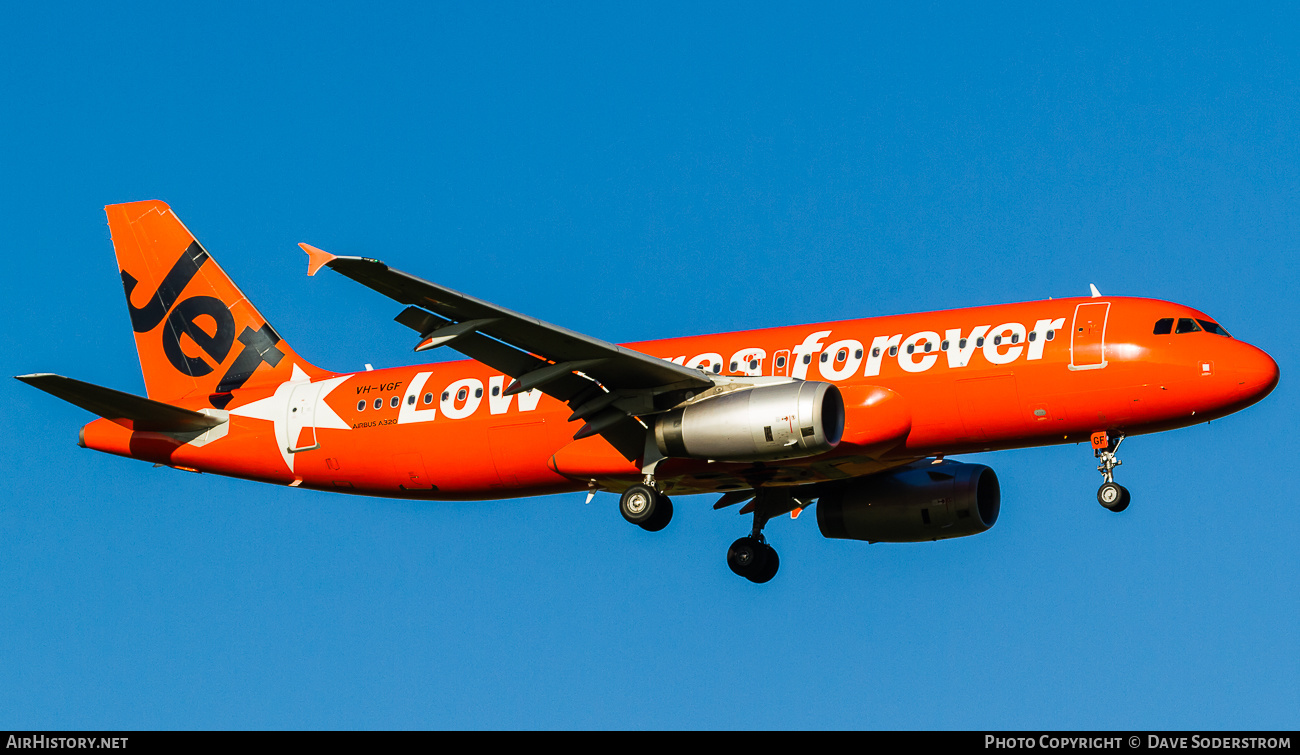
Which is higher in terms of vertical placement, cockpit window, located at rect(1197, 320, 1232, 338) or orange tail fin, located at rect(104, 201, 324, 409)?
orange tail fin, located at rect(104, 201, 324, 409)

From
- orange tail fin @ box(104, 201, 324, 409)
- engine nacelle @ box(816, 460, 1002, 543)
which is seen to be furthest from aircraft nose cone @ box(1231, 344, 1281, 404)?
orange tail fin @ box(104, 201, 324, 409)

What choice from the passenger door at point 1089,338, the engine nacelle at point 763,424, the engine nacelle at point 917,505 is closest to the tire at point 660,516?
the engine nacelle at point 763,424

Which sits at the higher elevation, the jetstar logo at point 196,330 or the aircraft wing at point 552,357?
the jetstar logo at point 196,330

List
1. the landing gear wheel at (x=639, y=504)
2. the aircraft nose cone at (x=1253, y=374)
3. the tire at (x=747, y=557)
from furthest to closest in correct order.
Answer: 1. the tire at (x=747, y=557)
2. the landing gear wheel at (x=639, y=504)
3. the aircraft nose cone at (x=1253, y=374)

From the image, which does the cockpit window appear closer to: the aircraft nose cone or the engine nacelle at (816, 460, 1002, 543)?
the aircraft nose cone

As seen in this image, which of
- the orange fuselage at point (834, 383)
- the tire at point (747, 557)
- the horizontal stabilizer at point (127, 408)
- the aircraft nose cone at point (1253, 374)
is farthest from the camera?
the tire at point (747, 557)

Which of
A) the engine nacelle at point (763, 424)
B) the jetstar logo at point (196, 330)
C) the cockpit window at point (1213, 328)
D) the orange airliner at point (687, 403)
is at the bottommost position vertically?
the engine nacelle at point (763, 424)

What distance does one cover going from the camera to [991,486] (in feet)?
129

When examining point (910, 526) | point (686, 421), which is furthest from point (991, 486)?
point (686, 421)

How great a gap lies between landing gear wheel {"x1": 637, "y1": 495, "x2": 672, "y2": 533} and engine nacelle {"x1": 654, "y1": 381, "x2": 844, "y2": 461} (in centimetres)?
159

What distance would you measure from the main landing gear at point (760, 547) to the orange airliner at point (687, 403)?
2.2 inches

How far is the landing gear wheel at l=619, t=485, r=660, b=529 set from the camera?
→ 3494cm

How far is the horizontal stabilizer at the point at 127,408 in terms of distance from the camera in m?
36.1

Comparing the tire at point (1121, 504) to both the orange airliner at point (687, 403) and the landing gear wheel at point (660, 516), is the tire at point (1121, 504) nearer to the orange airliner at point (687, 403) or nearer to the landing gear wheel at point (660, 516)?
the orange airliner at point (687, 403)
